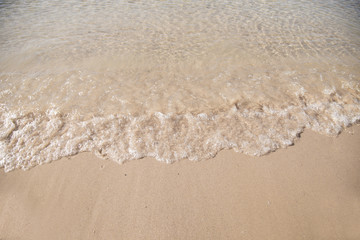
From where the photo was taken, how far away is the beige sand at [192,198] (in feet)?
6.96

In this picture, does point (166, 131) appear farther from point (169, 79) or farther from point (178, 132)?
point (169, 79)

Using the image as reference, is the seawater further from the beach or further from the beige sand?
the beige sand

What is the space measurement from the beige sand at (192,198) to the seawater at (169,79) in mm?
222

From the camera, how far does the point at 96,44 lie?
491cm

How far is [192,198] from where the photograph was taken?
2336 millimetres

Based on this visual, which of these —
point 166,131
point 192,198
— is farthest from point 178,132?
point 192,198

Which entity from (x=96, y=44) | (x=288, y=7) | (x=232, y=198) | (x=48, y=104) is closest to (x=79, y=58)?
(x=96, y=44)

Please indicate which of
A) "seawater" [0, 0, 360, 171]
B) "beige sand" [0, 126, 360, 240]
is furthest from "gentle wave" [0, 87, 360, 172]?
"beige sand" [0, 126, 360, 240]

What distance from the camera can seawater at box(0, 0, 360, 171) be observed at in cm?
293

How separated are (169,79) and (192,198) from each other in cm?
229

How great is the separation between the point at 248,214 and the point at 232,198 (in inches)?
8.5

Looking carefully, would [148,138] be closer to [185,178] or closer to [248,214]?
[185,178]

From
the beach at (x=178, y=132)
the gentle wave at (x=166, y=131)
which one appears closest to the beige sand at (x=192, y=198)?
the beach at (x=178, y=132)

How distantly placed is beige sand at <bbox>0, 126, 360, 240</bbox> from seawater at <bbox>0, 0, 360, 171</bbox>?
222 millimetres
